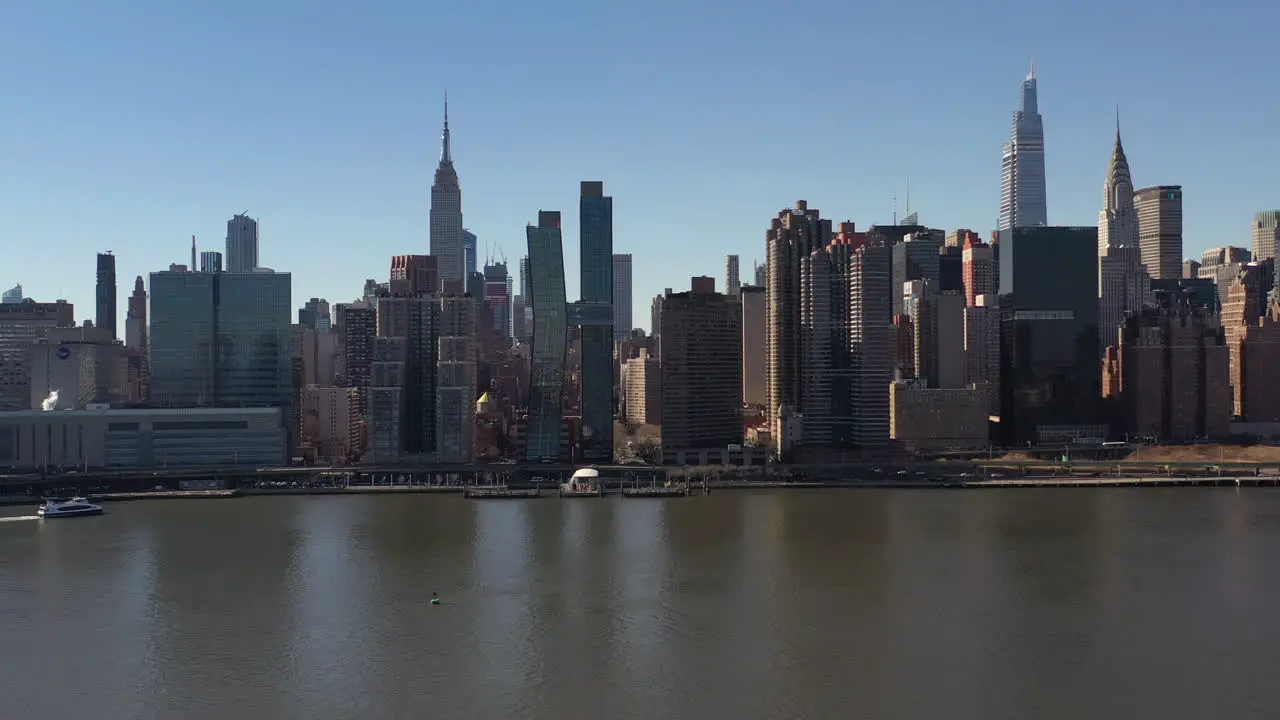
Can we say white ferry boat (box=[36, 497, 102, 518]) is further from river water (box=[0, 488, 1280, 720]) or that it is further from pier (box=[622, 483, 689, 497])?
pier (box=[622, 483, 689, 497])

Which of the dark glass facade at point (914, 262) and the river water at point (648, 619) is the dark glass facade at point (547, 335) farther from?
the dark glass facade at point (914, 262)

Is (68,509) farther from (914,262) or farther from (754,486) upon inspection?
(914,262)

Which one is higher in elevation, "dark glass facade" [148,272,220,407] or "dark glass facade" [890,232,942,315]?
"dark glass facade" [890,232,942,315]

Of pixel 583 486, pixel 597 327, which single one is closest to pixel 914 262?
pixel 597 327

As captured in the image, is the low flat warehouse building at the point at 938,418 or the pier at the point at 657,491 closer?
the pier at the point at 657,491

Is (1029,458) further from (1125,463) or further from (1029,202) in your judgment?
(1029,202)

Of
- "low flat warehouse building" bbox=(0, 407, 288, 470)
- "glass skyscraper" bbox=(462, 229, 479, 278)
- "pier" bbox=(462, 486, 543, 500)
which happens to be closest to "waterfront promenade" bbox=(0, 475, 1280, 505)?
"pier" bbox=(462, 486, 543, 500)

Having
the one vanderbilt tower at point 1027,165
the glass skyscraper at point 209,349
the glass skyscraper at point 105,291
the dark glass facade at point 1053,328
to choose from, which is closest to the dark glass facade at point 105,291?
the glass skyscraper at point 105,291

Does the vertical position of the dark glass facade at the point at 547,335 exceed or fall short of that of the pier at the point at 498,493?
it exceeds it
